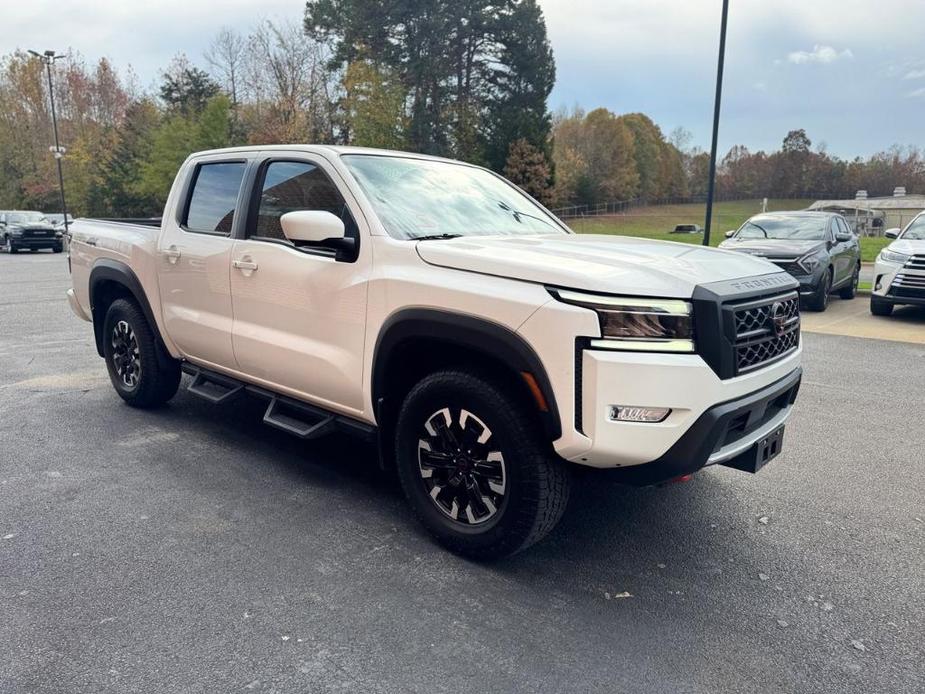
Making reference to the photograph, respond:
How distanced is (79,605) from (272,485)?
1329 millimetres

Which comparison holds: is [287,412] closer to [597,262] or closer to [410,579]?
[410,579]

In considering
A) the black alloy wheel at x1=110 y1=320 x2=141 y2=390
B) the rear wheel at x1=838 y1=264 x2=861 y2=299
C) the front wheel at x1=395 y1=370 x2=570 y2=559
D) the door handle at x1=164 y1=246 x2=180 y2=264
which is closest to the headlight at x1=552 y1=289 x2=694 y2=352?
the front wheel at x1=395 y1=370 x2=570 y2=559

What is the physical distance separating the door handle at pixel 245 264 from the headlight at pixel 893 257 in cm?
999

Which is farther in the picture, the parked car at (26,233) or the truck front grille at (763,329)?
the parked car at (26,233)

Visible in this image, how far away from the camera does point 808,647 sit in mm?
2543

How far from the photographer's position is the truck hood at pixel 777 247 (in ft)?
36.0

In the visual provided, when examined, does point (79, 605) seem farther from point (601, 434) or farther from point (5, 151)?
point (5, 151)

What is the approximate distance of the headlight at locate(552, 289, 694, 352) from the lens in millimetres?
2574

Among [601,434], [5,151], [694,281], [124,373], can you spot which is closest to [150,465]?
[124,373]

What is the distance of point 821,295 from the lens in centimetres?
1129

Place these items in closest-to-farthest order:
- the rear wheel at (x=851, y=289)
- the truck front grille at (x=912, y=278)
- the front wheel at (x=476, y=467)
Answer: the front wheel at (x=476, y=467)
the truck front grille at (x=912, y=278)
the rear wheel at (x=851, y=289)

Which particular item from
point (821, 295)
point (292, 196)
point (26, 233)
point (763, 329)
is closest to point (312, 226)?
point (292, 196)

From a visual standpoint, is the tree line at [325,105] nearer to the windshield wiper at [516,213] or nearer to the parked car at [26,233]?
the parked car at [26,233]

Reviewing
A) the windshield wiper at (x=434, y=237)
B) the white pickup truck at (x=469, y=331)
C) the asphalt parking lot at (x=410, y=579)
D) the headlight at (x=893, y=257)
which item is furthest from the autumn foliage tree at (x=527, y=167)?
the windshield wiper at (x=434, y=237)
